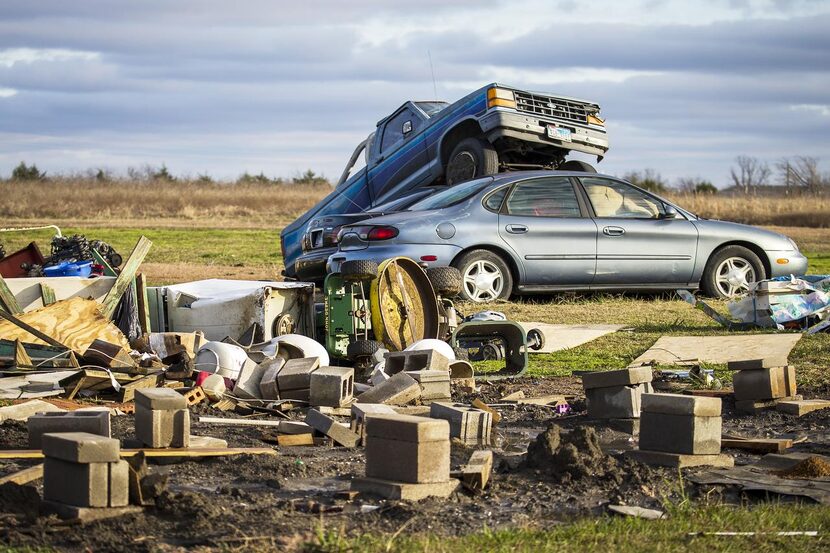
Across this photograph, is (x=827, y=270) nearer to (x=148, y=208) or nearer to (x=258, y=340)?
(x=258, y=340)

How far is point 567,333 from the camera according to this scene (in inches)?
462

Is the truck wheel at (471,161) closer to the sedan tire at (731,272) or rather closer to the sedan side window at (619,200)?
the sedan side window at (619,200)

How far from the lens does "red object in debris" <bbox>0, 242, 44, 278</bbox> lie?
13.0m

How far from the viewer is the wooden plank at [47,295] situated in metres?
11.1

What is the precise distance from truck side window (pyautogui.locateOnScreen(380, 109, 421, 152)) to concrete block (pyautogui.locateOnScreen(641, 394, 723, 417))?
37.2 feet

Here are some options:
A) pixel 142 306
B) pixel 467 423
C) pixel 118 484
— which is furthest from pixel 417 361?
pixel 118 484

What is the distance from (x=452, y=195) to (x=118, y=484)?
371 inches

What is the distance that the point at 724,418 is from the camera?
787 centimetres

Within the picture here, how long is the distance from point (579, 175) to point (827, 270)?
7264 mm

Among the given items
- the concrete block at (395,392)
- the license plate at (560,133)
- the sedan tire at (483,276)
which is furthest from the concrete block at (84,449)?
the license plate at (560,133)

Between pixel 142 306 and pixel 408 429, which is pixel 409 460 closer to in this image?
pixel 408 429

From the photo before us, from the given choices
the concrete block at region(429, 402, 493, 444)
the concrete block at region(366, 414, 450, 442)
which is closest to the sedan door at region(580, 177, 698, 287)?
the concrete block at region(429, 402, 493, 444)

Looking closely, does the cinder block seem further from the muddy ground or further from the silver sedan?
the silver sedan

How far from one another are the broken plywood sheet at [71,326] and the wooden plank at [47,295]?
57cm
